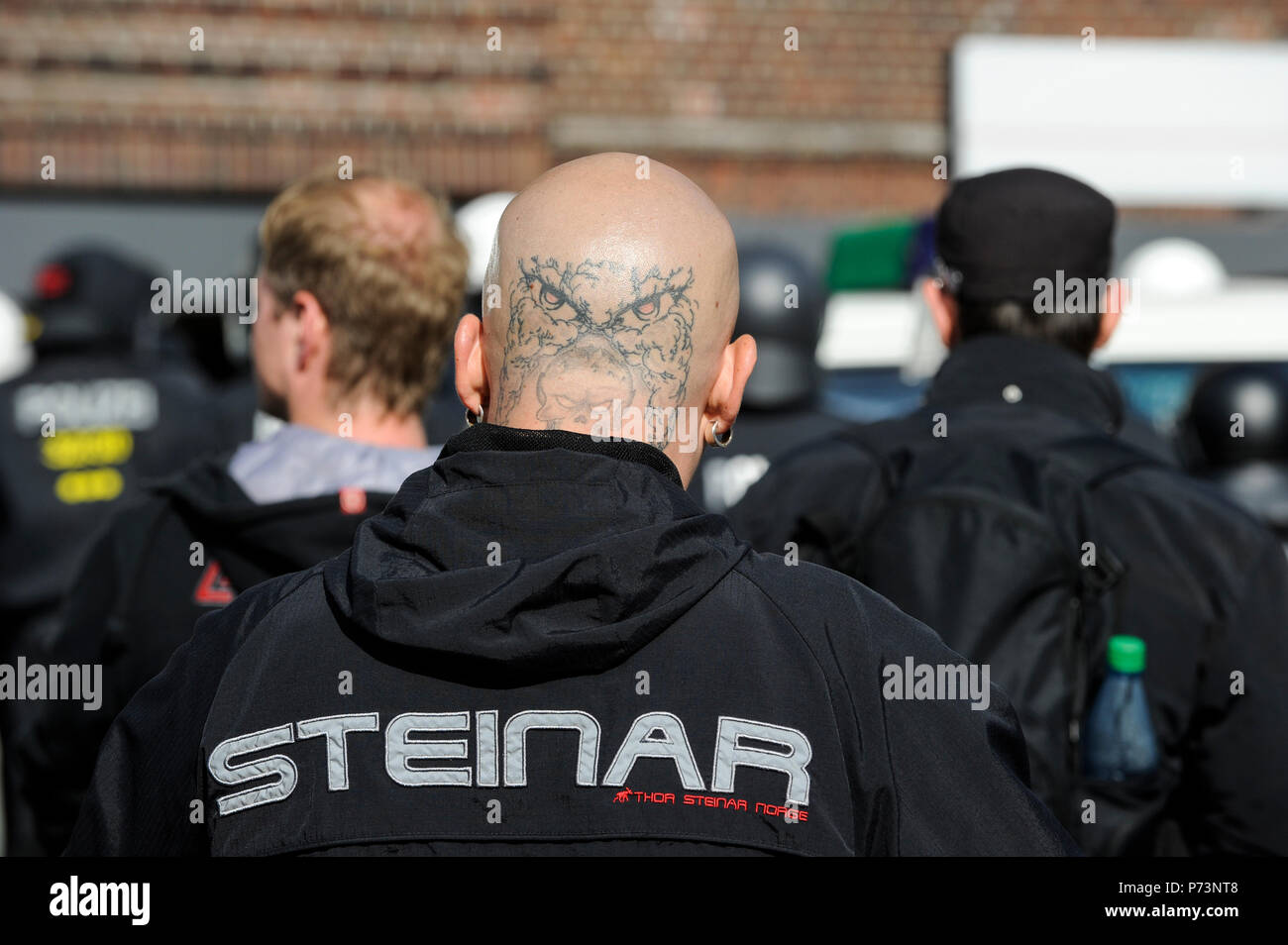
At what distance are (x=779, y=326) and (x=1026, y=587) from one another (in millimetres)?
2778

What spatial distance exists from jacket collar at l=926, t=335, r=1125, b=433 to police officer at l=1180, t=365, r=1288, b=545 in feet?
8.91

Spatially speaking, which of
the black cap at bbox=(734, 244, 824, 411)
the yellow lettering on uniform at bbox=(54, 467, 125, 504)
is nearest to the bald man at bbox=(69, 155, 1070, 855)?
the black cap at bbox=(734, 244, 824, 411)

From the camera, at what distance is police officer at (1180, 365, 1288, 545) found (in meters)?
4.90

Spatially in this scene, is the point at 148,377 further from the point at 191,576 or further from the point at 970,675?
the point at 970,675

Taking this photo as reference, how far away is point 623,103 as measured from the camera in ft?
30.8

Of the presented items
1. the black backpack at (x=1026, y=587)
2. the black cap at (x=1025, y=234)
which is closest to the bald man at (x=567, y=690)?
the black backpack at (x=1026, y=587)

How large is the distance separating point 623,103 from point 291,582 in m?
8.38

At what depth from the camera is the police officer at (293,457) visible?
2246mm
